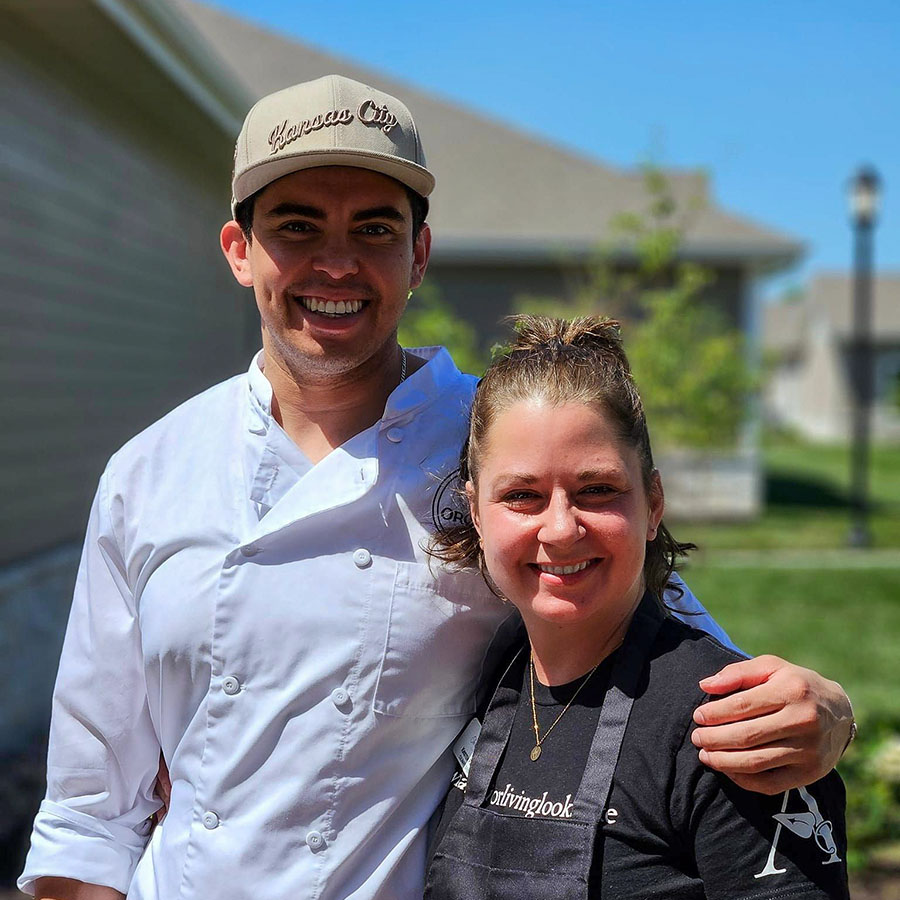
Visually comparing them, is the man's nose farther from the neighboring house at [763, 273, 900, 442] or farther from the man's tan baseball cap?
the neighboring house at [763, 273, 900, 442]

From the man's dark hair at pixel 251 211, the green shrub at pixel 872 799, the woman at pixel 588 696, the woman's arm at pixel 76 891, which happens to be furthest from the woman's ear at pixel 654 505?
the green shrub at pixel 872 799

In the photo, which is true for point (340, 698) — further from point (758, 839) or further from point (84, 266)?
point (84, 266)

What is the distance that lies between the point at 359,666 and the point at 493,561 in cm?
30

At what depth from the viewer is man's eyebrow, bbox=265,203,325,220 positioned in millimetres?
2129

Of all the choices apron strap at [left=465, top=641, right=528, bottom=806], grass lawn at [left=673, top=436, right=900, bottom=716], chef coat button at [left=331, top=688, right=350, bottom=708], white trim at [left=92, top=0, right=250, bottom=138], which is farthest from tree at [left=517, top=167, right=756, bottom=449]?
chef coat button at [left=331, top=688, right=350, bottom=708]

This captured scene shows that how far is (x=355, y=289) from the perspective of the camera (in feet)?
7.01

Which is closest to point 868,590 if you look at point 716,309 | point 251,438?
point 716,309

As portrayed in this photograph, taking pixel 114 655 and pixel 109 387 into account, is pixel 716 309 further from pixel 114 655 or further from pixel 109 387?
pixel 114 655

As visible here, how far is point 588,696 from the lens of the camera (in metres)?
1.91

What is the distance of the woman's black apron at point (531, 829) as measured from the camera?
69.3 inches

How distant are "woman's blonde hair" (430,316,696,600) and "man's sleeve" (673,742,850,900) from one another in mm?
456

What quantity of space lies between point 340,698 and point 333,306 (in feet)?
2.21

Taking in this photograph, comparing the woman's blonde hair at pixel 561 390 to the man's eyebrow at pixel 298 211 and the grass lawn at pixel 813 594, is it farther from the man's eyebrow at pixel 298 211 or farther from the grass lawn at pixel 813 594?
the grass lawn at pixel 813 594

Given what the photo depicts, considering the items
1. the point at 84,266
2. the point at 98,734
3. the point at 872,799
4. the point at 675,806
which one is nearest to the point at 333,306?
the point at 98,734
